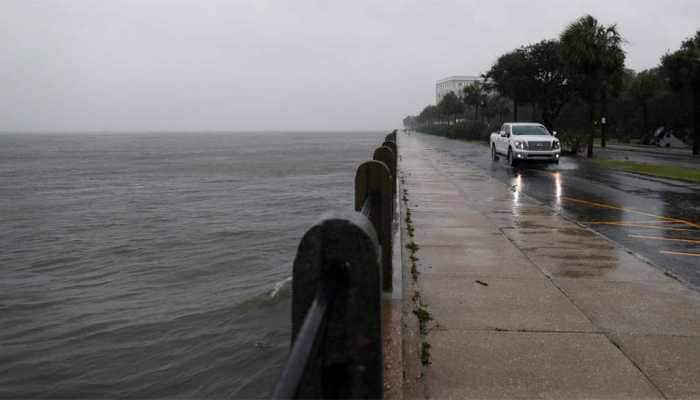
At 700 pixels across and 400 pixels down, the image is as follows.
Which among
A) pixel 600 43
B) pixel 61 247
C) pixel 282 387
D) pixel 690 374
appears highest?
pixel 600 43

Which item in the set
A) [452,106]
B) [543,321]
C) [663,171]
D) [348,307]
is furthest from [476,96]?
[348,307]

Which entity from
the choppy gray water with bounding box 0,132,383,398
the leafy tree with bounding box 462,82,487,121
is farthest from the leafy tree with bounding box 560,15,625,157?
the leafy tree with bounding box 462,82,487,121

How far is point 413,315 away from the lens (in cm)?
495

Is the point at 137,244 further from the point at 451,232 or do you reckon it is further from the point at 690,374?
the point at 690,374

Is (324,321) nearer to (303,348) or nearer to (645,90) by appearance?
(303,348)

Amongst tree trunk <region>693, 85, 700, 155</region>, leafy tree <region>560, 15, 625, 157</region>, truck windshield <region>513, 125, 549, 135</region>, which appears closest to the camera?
truck windshield <region>513, 125, 549, 135</region>

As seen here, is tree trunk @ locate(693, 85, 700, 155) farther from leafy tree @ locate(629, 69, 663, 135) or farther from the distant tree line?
leafy tree @ locate(629, 69, 663, 135)

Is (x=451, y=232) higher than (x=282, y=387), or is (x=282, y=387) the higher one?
(x=282, y=387)

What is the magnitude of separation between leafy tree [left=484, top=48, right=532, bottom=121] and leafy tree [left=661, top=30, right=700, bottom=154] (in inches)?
494

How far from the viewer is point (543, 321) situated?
4.95 meters

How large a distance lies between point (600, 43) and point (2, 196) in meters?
33.6

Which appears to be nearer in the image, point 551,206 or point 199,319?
point 199,319

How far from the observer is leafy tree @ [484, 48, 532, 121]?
49.0m

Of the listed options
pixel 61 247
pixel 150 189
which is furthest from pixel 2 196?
pixel 61 247
